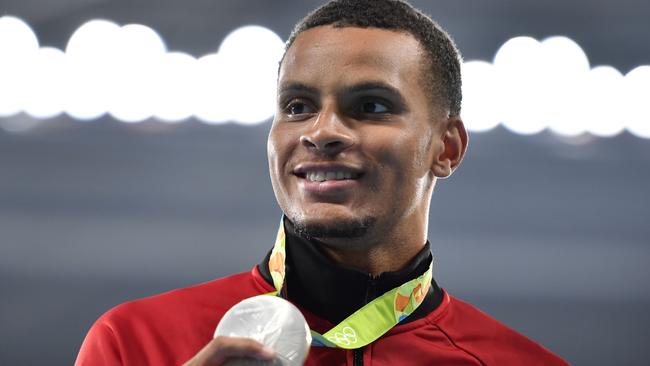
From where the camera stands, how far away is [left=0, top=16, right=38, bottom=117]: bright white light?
5965 mm

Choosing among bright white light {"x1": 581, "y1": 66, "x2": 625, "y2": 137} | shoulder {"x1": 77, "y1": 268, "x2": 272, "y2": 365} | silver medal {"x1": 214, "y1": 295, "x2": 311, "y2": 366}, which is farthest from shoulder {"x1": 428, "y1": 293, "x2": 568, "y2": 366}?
bright white light {"x1": 581, "y1": 66, "x2": 625, "y2": 137}

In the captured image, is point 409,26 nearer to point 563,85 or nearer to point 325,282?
point 325,282

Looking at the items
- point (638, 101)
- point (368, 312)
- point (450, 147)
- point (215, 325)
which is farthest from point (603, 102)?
point (215, 325)

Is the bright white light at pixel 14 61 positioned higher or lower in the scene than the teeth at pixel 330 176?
higher

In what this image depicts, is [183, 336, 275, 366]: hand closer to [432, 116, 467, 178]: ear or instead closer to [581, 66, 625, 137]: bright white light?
[432, 116, 467, 178]: ear

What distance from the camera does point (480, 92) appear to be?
20.2 feet

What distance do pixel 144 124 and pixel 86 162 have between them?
48 centimetres

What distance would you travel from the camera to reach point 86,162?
6.21m

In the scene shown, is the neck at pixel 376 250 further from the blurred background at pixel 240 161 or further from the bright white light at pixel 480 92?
the bright white light at pixel 480 92

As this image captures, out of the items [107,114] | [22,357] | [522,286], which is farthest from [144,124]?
[522,286]

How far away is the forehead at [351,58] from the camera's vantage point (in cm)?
194

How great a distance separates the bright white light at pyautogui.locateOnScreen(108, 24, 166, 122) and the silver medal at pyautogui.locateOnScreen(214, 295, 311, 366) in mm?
4910

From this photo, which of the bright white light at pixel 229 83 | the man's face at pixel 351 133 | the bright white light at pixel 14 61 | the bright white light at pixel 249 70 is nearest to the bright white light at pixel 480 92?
the bright white light at pixel 229 83

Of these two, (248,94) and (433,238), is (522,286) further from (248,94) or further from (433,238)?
(248,94)
